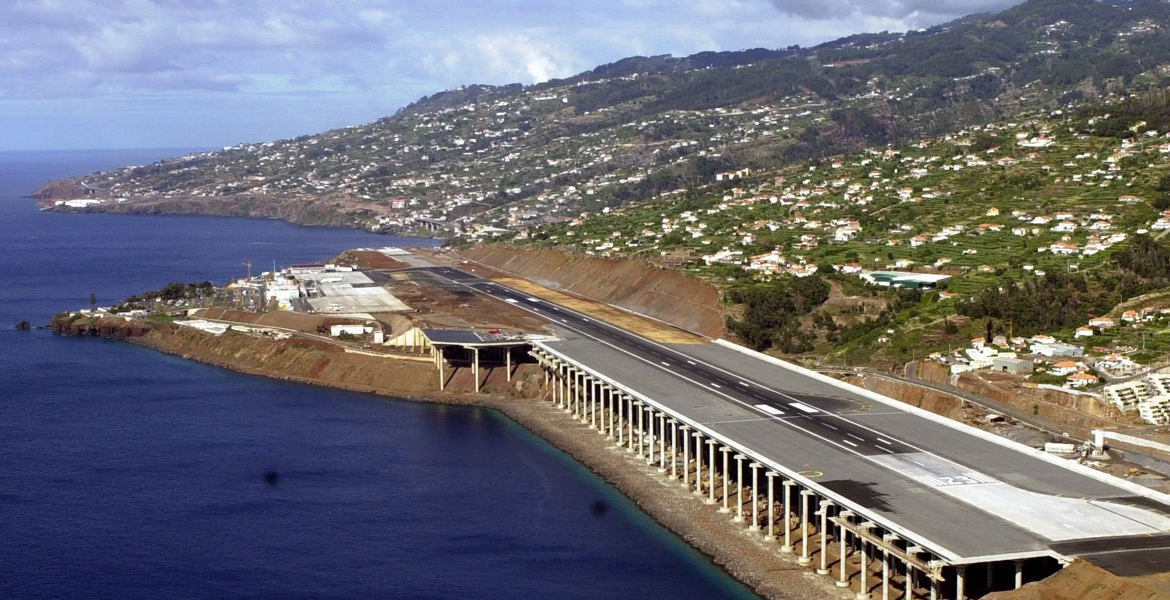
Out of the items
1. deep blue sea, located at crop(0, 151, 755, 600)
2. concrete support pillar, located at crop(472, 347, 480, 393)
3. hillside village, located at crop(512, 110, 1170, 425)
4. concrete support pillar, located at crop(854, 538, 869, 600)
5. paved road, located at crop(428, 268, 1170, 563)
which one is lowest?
deep blue sea, located at crop(0, 151, 755, 600)

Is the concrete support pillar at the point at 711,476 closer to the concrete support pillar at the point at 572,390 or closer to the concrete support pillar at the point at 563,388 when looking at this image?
the concrete support pillar at the point at 572,390

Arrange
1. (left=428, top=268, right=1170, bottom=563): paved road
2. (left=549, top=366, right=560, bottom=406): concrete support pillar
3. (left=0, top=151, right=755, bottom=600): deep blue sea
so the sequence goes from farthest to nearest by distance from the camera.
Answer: (left=549, top=366, right=560, bottom=406): concrete support pillar → (left=0, top=151, right=755, bottom=600): deep blue sea → (left=428, top=268, right=1170, bottom=563): paved road

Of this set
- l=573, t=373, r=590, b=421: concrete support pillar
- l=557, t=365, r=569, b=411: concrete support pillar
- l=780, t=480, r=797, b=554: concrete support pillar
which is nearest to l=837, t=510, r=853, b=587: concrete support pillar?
l=780, t=480, r=797, b=554: concrete support pillar

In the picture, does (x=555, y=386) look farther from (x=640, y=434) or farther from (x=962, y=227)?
(x=962, y=227)

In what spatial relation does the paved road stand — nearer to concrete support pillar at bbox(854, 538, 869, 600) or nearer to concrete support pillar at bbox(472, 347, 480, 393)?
concrete support pillar at bbox(854, 538, 869, 600)

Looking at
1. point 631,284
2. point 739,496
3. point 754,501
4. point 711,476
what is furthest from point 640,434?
point 631,284

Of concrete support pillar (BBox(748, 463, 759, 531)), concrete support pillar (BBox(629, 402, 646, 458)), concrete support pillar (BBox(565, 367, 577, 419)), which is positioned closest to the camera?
concrete support pillar (BBox(748, 463, 759, 531))

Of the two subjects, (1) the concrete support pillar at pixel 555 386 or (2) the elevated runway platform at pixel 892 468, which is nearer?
(2) the elevated runway platform at pixel 892 468

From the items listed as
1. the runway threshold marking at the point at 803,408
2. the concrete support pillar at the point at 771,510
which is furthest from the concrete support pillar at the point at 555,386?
the concrete support pillar at the point at 771,510
